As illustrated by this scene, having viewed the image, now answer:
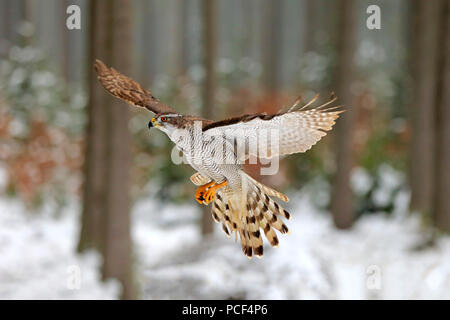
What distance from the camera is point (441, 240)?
8273 mm

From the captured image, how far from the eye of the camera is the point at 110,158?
489cm

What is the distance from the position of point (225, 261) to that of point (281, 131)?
14.7 feet

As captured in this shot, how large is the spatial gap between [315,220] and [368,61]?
6.54m

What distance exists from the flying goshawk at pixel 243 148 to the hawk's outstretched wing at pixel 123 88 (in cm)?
7

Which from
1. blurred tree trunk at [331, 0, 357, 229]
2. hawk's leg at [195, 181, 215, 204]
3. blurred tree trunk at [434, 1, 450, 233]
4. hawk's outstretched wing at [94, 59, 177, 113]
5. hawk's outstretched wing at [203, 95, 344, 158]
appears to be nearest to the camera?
hawk's outstretched wing at [203, 95, 344, 158]

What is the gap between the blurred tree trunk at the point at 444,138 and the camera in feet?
26.4

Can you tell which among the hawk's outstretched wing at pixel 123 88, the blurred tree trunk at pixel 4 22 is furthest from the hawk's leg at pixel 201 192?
the blurred tree trunk at pixel 4 22

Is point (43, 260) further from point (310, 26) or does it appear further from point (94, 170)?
point (310, 26)

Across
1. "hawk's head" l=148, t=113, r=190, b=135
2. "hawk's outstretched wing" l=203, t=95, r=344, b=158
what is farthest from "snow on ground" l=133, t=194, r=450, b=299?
"hawk's head" l=148, t=113, r=190, b=135

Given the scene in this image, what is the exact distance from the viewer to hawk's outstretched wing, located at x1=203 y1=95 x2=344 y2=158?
4.54ft

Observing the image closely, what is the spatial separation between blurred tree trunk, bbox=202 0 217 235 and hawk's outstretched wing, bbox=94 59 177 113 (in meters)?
6.29

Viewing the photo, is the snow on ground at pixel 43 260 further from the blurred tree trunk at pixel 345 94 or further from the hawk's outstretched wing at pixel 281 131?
the blurred tree trunk at pixel 345 94

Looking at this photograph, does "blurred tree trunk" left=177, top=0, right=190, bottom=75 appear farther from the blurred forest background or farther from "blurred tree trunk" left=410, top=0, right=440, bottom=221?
"blurred tree trunk" left=410, top=0, right=440, bottom=221
